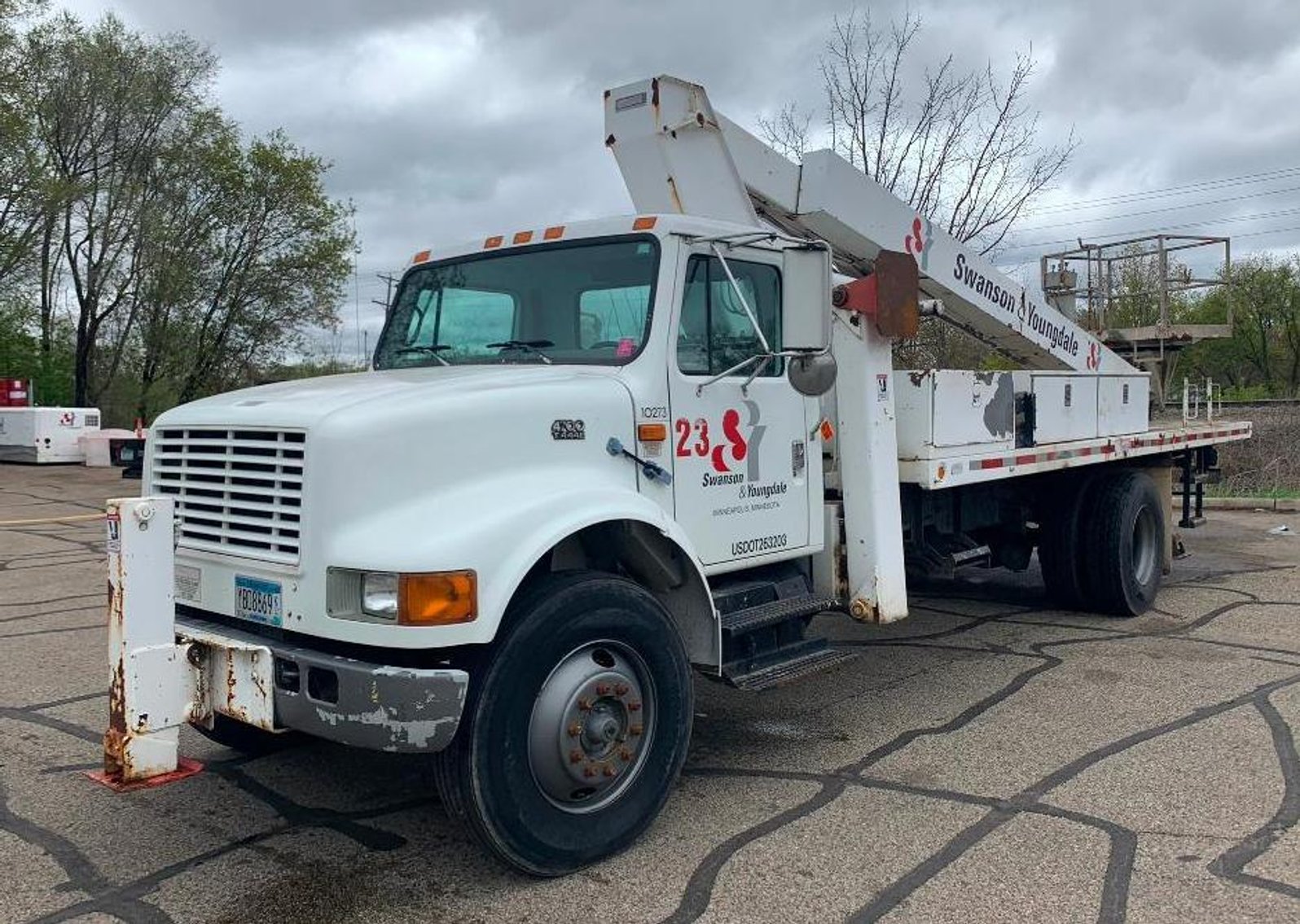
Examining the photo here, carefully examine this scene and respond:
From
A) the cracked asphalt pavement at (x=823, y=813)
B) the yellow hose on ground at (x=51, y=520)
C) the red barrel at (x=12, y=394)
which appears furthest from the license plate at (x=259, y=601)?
the red barrel at (x=12, y=394)

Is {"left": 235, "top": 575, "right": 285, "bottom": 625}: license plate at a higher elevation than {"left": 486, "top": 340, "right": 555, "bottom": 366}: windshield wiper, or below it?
below

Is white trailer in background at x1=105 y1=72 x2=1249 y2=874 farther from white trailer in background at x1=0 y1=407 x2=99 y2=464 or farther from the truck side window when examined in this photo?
white trailer in background at x1=0 y1=407 x2=99 y2=464

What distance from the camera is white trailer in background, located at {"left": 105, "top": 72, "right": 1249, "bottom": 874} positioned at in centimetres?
339

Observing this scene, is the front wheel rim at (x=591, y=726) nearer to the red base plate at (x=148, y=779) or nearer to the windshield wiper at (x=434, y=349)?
the red base plate at (x=148, y=779)

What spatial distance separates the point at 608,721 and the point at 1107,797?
2.05 m

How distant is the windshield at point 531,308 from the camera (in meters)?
4.36

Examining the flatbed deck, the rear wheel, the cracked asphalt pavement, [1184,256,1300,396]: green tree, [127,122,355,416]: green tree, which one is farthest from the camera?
[1184,256,1300,396]: green tree

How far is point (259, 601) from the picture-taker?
3629 millimetres

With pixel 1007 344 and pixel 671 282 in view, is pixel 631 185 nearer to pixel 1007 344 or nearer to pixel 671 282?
pixel 671 282

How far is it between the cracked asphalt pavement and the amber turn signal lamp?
96 centimetres

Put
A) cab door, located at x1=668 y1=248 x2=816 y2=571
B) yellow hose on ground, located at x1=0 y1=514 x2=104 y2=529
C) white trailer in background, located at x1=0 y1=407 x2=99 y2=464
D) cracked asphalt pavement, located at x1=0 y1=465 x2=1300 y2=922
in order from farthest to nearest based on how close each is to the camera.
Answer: white trailer in background, located at x1=0 y1=407 x2=99 y2=464 → yellow hose on ground, located at x1=0 y1=514 x2=104 y2=529 → cab door, located at x1=668 y1=248 x2=816 y2=571 → cracked asphalt pavement, located at x1=0 y1=465 x2=1300 y2=922

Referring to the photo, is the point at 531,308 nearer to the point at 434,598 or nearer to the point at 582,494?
the point at 582,494

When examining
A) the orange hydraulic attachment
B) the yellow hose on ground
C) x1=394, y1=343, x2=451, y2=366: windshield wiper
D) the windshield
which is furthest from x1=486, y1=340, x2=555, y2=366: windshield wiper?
the yellow hose on ground

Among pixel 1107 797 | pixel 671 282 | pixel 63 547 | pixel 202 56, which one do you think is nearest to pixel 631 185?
pixel 671 282
